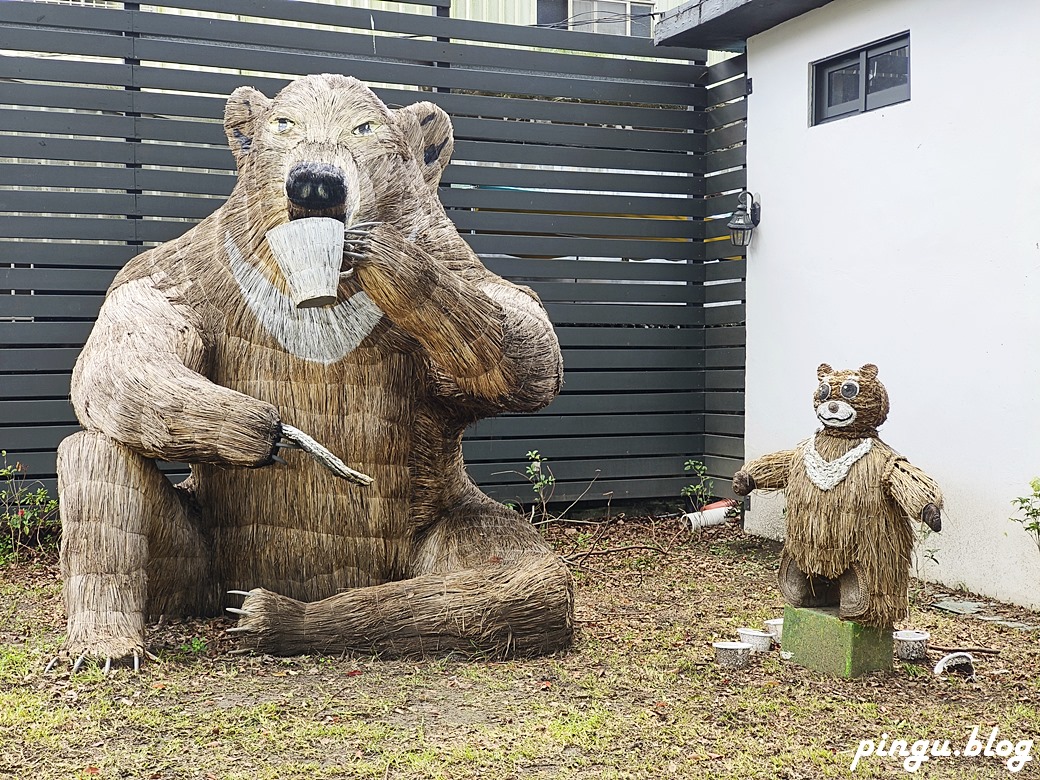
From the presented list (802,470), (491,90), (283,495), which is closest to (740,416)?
(491,90)

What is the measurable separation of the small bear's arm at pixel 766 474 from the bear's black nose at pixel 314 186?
1.60 m

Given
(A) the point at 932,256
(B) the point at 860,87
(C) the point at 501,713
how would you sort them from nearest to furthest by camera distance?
1. (C) the point at 501,713
2. (A) the point at 932,256
3. (B) the point at 860,87

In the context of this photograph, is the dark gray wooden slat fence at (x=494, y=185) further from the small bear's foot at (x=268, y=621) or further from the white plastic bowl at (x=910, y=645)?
the white plastic bowl at (x=910, y=645)

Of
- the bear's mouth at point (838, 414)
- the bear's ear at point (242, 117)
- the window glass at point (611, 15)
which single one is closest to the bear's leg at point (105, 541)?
the bear's ear at point (242, 117)

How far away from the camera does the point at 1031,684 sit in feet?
11.5

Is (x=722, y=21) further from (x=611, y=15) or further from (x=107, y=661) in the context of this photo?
(x=107, y=661)

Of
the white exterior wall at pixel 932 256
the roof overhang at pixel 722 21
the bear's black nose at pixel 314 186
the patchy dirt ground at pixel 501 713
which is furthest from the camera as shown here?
the roof overhang at pixel 722 21

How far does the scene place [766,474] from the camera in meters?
3.70

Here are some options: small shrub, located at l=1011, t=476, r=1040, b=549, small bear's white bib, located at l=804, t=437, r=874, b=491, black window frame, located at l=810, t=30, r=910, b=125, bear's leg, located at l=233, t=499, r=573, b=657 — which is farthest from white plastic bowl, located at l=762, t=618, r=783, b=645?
black window frame, located at l=810, t=30, r=910, b=125

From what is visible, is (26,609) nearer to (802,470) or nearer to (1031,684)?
(802,470)

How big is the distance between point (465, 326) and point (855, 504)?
1.30 m

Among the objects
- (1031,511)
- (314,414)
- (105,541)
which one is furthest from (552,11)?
(105,541)

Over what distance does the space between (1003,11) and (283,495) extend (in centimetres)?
370

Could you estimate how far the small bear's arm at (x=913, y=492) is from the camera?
10.3ft
